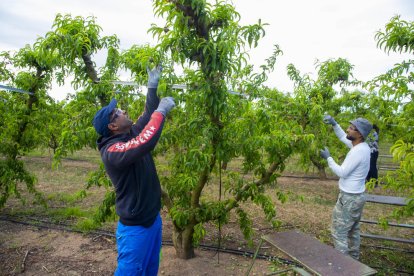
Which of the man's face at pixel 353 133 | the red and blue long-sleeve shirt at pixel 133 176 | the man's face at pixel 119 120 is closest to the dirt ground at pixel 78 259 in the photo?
the red and blue long-sleeve shirt at pixel 133 176

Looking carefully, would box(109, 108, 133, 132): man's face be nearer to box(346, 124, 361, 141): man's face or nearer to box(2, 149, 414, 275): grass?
box(2, 149, 414, 275): grass

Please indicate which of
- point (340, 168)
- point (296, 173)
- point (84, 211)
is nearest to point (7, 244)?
point (84, 211)

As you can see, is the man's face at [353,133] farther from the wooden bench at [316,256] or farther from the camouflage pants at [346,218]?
the wooden bench at [316,256]

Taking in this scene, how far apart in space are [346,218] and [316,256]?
43.0 inches

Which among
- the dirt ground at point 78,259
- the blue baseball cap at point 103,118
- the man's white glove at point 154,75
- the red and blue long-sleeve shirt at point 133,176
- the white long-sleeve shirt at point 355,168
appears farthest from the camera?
the dirt ground at point 78,259

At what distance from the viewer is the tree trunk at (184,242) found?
4250 mm

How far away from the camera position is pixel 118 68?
4.20 metres

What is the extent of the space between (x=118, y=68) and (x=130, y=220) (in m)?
2.26

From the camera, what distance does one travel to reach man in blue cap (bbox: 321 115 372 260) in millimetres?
3809

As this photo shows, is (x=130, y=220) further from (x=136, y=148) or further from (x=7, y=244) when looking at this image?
(x=7, y=244)

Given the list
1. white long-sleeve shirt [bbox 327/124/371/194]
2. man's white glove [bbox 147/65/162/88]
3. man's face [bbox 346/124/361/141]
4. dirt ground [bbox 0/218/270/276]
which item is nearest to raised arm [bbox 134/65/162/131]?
man's white glove [bbox 147/65/162/88]

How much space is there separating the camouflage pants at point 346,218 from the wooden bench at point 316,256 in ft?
2.33

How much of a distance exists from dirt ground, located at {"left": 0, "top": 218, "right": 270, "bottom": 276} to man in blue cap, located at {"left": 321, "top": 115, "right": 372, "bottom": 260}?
1.06 metres

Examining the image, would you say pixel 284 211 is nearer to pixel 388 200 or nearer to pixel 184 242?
pixel 388 200
